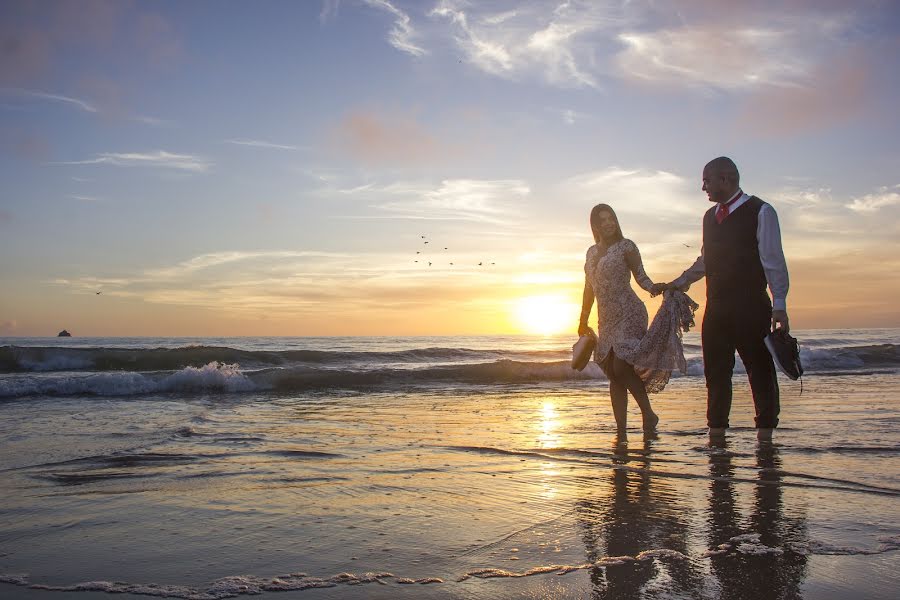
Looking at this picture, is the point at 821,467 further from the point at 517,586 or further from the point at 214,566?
the point at 214,566

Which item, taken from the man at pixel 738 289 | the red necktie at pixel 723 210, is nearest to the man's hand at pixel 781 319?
the man at pixel 738 289

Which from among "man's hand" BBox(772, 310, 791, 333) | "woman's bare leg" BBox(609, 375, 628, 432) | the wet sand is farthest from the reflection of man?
"woman's bare leg" BBox(609, 375, 628, 432)

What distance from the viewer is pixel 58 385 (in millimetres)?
12352

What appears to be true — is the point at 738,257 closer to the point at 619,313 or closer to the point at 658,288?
the point at 658,288

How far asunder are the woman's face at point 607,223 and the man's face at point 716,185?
1097 mm

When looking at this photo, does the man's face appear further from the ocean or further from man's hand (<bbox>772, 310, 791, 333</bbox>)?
the ocean

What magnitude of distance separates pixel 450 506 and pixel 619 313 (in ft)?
11.1

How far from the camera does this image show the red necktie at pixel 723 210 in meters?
5.22

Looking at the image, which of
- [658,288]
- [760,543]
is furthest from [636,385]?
[760,543]

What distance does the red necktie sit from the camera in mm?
5219

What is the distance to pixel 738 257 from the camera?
16.9ft

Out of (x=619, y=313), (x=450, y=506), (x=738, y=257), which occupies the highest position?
(x=738, y=257)

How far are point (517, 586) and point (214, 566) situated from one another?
106 centimetres

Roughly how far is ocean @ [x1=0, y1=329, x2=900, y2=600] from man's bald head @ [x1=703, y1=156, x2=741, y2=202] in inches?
73.3
